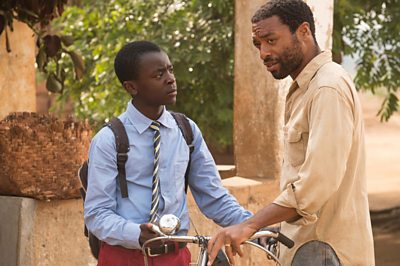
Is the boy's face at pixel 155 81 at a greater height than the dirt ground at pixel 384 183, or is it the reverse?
the boy's face at pixel 155 81

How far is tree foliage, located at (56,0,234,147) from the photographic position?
977 cm

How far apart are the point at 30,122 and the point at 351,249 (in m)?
2.52

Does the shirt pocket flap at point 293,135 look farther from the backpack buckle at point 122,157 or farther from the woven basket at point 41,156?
the woven basket at point 41,156

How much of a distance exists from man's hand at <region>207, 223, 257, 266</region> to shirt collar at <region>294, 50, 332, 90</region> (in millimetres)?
481

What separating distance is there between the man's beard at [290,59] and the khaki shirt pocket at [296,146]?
18 cm

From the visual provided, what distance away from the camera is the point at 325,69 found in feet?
10.5

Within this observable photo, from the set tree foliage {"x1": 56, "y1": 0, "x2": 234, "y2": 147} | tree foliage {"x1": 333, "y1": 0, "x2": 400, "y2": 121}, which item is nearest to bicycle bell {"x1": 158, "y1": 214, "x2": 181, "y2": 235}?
tree foliage {"x1": 56, "y1": 0, "x2": 234, "y2": 147}

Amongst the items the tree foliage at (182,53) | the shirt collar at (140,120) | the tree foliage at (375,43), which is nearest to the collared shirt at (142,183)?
the shirt collar at (140,120)

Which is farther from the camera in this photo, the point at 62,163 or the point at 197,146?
the point at 62,163

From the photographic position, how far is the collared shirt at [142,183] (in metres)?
3.59

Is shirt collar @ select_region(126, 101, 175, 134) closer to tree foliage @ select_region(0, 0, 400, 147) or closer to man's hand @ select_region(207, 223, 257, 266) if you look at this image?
man's hand @ select_region(207, 223, 257, 266)

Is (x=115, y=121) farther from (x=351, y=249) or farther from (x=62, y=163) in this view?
(x=62, y=163)

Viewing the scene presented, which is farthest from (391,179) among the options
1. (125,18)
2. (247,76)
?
(247,76)

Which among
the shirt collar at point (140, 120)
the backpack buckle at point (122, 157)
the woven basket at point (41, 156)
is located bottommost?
the woven basket at point (41, 156)
